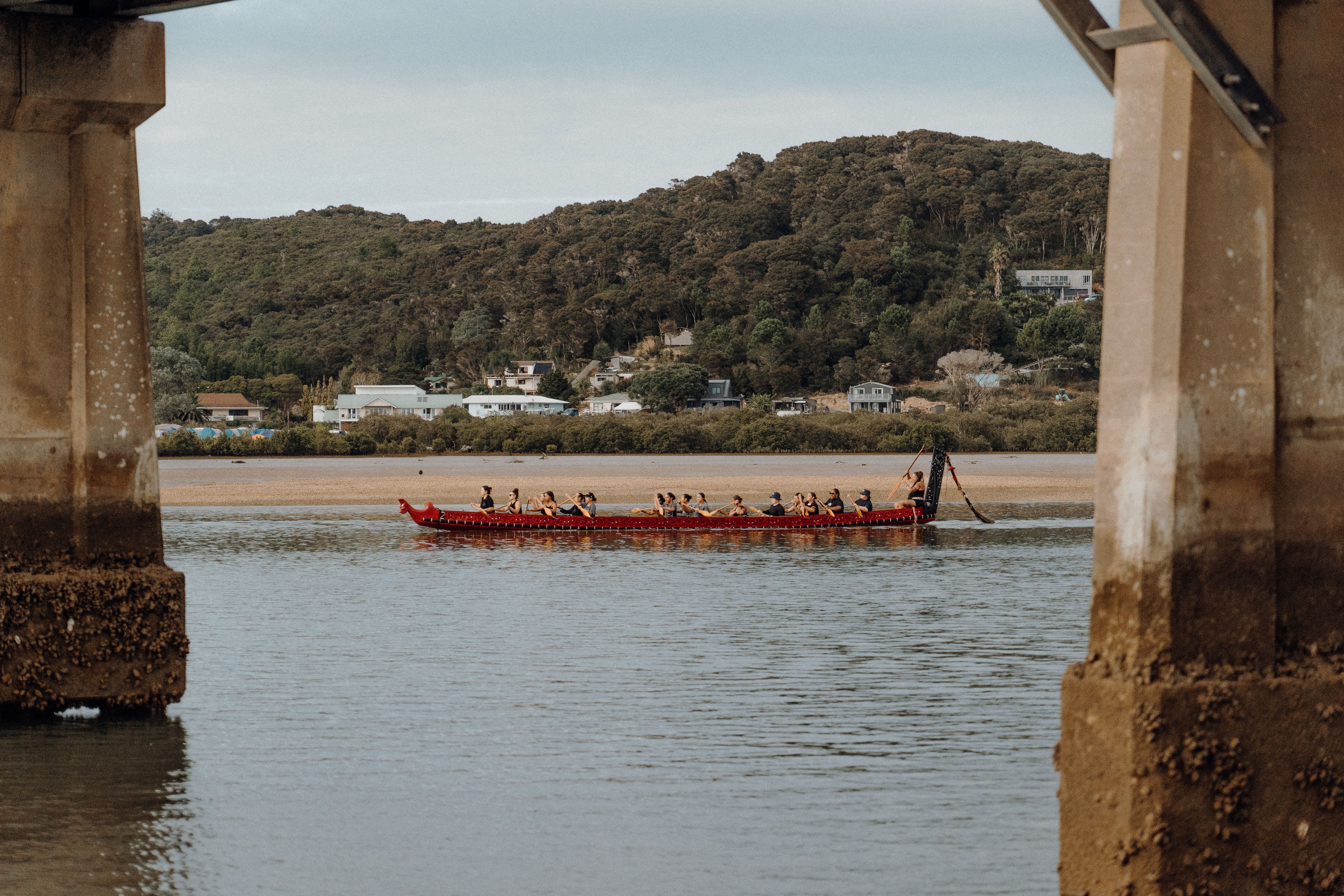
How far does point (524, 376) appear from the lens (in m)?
133

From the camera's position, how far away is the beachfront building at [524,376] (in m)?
132

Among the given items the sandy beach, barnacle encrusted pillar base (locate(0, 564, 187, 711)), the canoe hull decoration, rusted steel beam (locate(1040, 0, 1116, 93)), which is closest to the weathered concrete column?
barnacle encrusted pillar base (locate(0, 564, 187, 711))

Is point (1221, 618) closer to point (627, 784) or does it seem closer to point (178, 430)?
point (627, 784)

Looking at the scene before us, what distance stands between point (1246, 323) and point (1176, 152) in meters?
0.92

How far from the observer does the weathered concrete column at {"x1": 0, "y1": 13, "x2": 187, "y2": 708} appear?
13016 millimetres

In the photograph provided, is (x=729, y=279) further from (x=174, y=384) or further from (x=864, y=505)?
(x=864, y=505)

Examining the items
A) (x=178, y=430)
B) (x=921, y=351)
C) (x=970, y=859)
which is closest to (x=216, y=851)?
(x=970, y=859)

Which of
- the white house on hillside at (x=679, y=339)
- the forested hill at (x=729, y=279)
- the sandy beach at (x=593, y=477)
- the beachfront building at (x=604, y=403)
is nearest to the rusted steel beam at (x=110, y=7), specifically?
the sandy beach at (x=593, y=477)

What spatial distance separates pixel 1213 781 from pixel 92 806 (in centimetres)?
861

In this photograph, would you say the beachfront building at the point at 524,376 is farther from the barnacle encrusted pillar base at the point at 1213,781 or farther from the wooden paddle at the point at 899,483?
the barnacle encrusted pillar base at the point at 1213,781

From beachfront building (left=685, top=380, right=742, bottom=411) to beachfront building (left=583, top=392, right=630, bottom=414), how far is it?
5.40 meters

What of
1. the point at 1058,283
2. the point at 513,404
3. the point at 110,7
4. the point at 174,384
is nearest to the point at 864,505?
the point at 110,7

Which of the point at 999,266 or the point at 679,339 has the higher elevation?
the point at 999,266

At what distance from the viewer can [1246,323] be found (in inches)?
293
